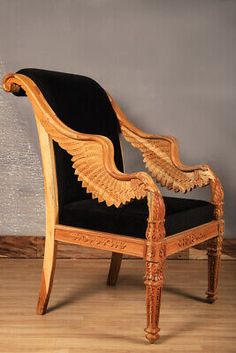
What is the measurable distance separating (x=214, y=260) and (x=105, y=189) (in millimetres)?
669

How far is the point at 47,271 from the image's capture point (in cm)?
214

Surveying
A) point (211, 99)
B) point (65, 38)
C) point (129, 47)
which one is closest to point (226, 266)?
point (211, 99)

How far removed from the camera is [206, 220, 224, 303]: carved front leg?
2.30 meters

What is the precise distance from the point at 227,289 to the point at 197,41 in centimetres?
139

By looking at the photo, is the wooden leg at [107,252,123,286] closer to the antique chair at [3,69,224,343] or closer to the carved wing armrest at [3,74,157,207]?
the antique chair at [3,69,224,343]

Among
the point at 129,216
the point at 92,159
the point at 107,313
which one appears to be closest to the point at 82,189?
the point at 92,159

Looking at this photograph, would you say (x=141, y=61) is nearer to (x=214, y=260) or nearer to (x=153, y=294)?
(x=214, y=260)

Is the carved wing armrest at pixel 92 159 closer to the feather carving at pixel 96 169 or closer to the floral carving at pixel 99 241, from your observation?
the feather carving at pixel 96 169

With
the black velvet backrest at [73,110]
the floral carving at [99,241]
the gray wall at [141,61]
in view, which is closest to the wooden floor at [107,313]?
the floral carving at [99,241]

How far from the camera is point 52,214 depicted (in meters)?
2.11

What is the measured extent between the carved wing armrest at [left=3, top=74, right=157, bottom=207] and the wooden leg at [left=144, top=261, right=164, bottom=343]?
0.26 meters

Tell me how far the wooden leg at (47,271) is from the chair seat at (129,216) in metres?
0.11

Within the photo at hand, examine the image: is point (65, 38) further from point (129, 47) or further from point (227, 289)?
point (227, 289)

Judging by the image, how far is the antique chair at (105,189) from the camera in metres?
1.90
